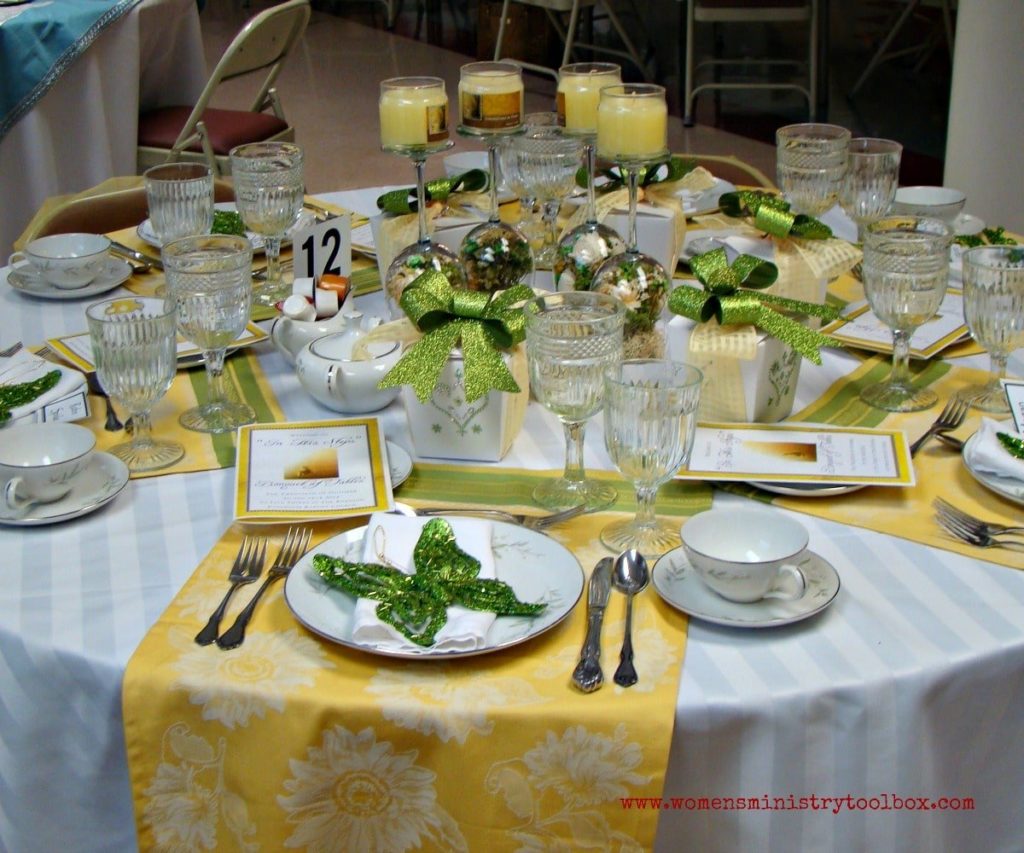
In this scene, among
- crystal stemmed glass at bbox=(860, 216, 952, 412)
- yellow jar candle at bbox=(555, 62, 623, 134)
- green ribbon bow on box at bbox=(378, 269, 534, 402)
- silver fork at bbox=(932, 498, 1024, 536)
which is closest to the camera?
silver fork at bbox=(932, 498, 1024, 536)

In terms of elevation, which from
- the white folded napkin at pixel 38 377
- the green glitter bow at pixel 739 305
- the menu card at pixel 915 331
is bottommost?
the menu card at pixel 915 331

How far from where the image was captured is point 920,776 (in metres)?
0.94

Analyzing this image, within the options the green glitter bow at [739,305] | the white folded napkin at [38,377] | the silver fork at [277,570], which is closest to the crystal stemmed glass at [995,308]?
the green glitter bow at [739,305]

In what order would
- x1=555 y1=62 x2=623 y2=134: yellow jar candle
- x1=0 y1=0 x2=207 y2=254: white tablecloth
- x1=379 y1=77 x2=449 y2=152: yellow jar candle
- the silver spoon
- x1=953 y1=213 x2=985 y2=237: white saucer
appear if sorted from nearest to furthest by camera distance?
the silver spoon → x1=379 y1=77 x2=449 y2=152: yellow jar candle → x1=555 y1=62 x2=623 y2=134: yellow jar candle → x1=953 y1=213 x2=985 y2=237: white saucer → x1=0 y1=0 x2=207 y2=254: white tablecloth

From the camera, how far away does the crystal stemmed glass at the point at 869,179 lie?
1.68 meters

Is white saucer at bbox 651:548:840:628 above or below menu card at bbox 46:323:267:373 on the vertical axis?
below

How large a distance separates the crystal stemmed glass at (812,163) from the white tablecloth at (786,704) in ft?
2.39

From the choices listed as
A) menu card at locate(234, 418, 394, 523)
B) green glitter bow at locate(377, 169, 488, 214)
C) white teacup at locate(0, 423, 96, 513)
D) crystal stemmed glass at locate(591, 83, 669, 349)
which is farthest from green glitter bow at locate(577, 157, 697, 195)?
white teacup at locate(0, 423, 96, 513)

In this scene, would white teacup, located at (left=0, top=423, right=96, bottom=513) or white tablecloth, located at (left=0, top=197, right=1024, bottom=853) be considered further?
white teacup, located at (left=0, top=423, right=96, bottom=513)

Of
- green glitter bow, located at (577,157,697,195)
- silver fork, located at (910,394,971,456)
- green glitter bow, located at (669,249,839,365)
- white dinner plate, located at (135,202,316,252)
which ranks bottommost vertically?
silver fork, located at (910,394,971,456)

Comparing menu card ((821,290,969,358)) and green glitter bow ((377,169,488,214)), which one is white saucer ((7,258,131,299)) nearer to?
green glitter bow ((377,169,488,214))

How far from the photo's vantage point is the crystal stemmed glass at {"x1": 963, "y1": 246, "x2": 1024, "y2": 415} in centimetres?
130

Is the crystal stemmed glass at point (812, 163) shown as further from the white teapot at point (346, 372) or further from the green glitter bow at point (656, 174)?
the white teapot at point (346, 372)

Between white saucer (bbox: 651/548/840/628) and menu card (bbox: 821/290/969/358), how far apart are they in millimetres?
570
